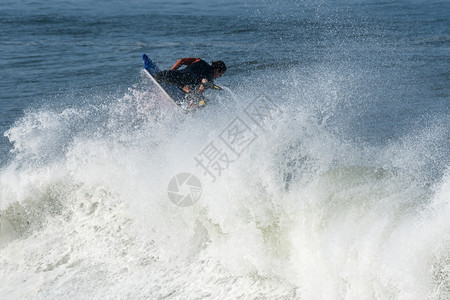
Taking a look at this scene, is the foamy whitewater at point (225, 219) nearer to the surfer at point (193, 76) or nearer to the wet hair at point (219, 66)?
the surfer at point (193, 76)

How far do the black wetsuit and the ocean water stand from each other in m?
0.72

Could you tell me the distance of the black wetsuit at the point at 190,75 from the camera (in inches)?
401

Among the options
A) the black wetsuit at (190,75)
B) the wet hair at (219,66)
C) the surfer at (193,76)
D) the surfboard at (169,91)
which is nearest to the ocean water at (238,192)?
the surfboard at (169,91)

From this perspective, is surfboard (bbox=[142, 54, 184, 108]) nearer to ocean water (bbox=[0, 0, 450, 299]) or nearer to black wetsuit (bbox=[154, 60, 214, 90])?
ocean water (bbox=[0, 0, 450, 299])

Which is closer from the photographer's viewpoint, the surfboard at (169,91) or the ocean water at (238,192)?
the ocean water at (238,192)

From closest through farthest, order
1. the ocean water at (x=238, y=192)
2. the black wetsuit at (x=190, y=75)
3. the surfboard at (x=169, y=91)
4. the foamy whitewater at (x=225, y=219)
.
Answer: the foamy whitewater at (x=225, y=219), the ocean water at (x=238, y=192), the black wetsuit at (x=190, y=75), the surfboard at (x=169, y=91)

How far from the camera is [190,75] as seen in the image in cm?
1017

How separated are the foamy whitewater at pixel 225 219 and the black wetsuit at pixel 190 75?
0.77 metres

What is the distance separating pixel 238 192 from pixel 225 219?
1.40ft

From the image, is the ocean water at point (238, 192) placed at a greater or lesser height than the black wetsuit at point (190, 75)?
lesser

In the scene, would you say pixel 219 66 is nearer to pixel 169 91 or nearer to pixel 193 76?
pixel 193 76

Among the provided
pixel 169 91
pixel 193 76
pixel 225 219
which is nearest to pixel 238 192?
pixel 225 219

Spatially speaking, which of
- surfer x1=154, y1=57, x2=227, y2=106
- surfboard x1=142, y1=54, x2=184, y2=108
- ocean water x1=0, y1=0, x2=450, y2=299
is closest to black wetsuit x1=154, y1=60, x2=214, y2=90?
surfer x1=154, y1=57, x2=227, y2=106

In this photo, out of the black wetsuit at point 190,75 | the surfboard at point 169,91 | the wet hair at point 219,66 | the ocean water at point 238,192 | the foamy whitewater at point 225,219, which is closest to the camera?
the foamy whitewater at point 225,219
